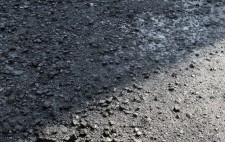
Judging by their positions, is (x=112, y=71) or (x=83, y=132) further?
(x=112, y=71)

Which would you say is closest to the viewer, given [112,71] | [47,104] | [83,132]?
[83,132]

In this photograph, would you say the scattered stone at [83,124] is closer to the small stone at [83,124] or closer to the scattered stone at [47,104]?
the small stone at [83,124]

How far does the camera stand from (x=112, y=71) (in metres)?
2.45

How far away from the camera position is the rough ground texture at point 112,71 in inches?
80.7

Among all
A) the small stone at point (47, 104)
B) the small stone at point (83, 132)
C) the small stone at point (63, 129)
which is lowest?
the small stone at point (83, 132)

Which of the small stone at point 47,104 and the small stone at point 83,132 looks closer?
the small stone at point 83,132

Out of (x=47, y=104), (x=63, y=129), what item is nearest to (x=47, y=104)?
(x=47, y=104)

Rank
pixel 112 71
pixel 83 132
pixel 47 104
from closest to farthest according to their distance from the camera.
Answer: pixel 83 132, pixel 47 104, pixel 112 71

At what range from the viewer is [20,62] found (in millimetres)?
2443

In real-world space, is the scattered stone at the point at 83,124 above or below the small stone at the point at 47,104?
below

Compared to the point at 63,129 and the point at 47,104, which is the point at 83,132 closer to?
the point at 63,129

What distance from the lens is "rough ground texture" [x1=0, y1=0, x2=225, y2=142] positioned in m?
2.05

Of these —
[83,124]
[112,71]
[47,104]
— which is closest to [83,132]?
[83,124]

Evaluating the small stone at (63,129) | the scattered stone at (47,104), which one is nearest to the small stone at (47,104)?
the scattered stone at (47,104)
